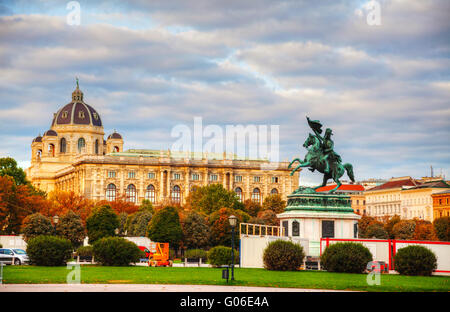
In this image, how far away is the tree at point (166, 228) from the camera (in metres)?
75.4

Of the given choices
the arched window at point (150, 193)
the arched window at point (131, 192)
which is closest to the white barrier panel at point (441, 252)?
the arched window at point (131, 192)

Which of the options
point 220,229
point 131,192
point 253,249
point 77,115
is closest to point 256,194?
point 131,192

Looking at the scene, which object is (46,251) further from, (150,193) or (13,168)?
(150,193)

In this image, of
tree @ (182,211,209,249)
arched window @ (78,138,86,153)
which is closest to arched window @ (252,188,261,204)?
arched window @ (78,138,86,153)

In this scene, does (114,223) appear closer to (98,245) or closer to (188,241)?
(188,241)

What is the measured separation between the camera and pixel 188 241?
7812 cm

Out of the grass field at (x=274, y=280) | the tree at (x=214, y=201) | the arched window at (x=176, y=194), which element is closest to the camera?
the grass field at (x=274, y=280)

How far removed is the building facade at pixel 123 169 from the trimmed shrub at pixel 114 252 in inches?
3866

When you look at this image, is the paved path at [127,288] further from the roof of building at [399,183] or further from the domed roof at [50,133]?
the domed roof at [50,133]

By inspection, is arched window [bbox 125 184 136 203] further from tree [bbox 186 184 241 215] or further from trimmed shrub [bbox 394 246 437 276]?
trimmed shrub [bbox 394 246 437 276]

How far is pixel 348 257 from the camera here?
3859 cm

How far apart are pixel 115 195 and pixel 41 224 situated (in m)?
84.9

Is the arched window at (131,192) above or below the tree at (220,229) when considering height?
above
